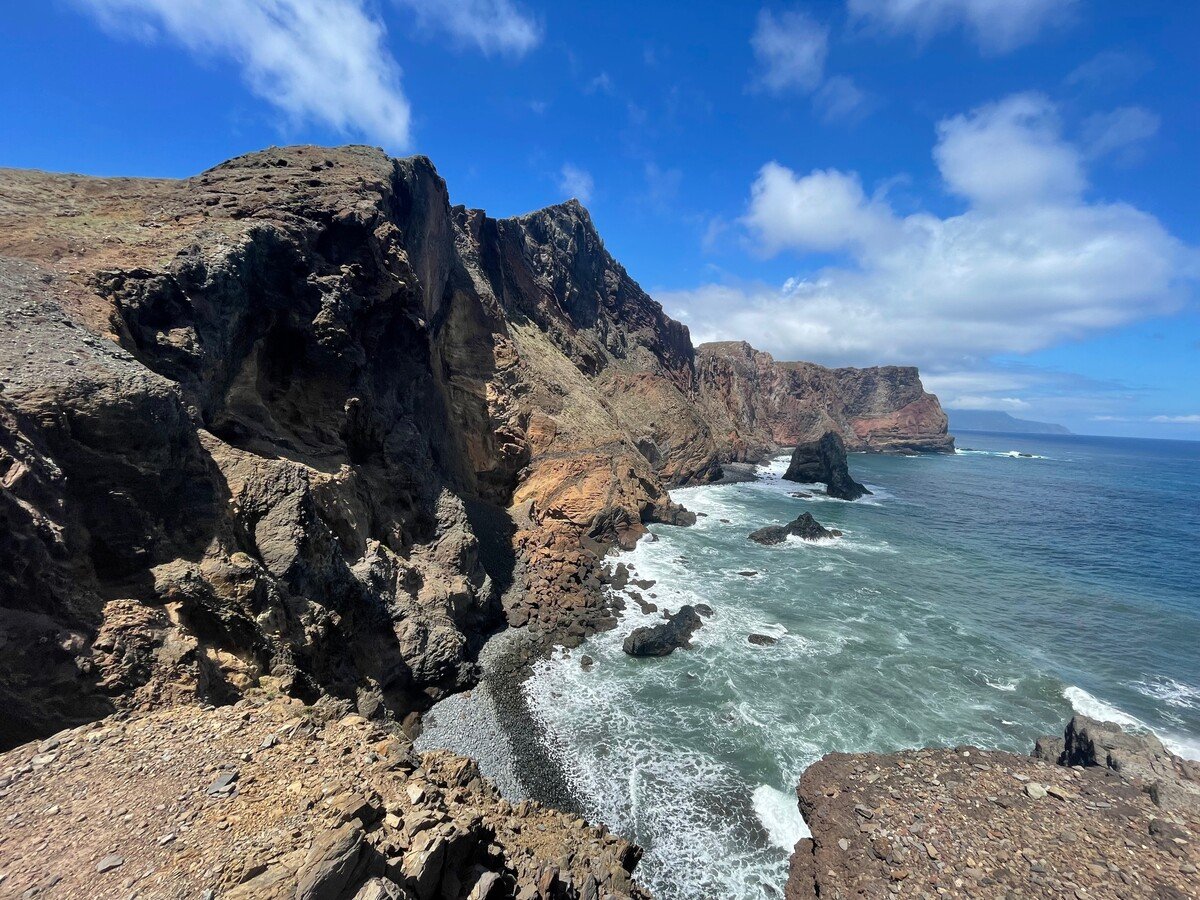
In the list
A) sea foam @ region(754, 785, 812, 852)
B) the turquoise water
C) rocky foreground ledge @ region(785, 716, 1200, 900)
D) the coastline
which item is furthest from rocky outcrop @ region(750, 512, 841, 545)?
sea foam @ region(754, 785, 812, 852)

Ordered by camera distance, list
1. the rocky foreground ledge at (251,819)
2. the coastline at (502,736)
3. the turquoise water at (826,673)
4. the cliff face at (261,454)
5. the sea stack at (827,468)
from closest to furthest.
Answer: the rocky foreground ledge at (251,819) → the cliff face at (261,454) → the turquoise water at (826,673) → the coastline at (502,736) → the sea stack at (827,468)

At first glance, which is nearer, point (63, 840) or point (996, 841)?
point (63, 840)

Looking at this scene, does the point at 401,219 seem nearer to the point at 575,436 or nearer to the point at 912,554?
the point at 575,436

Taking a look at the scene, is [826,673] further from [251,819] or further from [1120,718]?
[251,819]

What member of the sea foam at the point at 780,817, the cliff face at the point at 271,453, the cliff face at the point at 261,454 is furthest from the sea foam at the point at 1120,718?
the cliff face at the point at 261,454

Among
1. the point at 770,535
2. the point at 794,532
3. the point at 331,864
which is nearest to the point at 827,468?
the point at 794,532

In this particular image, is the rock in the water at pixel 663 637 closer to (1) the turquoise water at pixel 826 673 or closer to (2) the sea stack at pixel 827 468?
(1) the turquoise water at pixel 826 673

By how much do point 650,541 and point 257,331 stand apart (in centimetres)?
2735

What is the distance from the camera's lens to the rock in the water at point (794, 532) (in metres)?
39.4

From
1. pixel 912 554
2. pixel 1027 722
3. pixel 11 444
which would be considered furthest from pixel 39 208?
pixel 912 554

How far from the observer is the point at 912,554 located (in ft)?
128

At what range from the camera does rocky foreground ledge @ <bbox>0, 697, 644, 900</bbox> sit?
558cm

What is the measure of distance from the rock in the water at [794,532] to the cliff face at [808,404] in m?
38.0

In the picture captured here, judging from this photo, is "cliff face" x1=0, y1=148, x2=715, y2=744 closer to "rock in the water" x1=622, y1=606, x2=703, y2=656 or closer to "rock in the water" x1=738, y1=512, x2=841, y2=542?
"rock in the water" x1=622, y1=606, x2=703, y2=656
